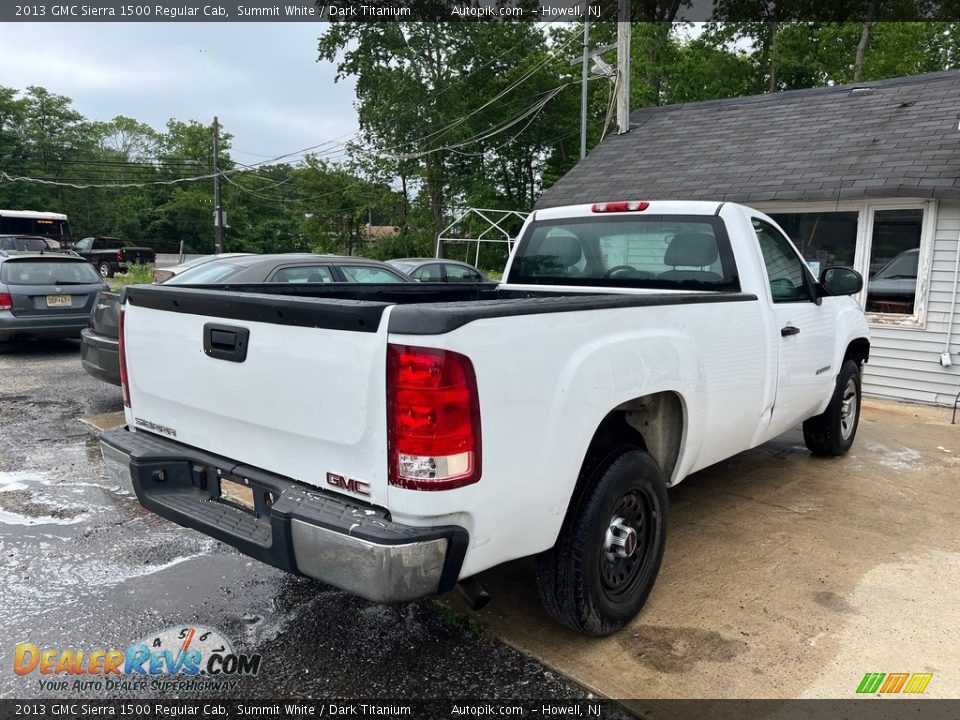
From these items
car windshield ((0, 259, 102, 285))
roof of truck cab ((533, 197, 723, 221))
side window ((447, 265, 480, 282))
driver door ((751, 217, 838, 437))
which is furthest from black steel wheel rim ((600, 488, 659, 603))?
side window ((447, 265, 480, 282))

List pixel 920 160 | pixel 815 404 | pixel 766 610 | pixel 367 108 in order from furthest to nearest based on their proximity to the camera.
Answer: pixel 367 108, pixel 920 160, pixel 815 404, pixel 766 610

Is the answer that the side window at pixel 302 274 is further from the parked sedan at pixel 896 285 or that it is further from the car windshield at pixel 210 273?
the parked sedan at pixel 896 285

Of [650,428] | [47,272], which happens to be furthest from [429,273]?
[650,428]

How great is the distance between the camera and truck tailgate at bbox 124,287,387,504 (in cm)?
233

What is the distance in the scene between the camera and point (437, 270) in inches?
535

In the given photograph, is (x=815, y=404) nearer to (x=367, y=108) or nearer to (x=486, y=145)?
(x=486, y=145)

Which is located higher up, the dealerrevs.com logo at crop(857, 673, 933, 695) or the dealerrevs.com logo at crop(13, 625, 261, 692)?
the dealerrevs.com logo at crop(857, 673, 933, 695)

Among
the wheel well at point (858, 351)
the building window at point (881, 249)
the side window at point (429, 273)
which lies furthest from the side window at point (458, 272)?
the wheel well at point (858, 351)

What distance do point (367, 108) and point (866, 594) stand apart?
34764 mm

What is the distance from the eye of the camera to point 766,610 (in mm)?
3340

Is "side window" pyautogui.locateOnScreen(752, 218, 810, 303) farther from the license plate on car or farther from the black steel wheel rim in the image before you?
the license plate on car

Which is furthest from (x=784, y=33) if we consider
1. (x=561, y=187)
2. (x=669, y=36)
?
(x=561, y=187)

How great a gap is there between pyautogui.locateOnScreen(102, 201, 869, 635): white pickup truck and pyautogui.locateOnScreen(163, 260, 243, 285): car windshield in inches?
135

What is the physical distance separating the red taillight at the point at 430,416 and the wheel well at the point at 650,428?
0.94 metres
